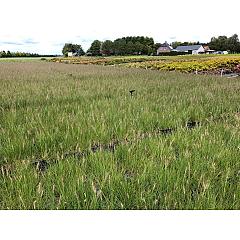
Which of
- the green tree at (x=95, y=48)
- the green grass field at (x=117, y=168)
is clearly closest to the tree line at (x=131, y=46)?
the green tree at (x=95, y=48)

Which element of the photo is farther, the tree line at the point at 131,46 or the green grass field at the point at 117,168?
the tree line at the point at 131,46

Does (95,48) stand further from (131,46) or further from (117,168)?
(117,168)

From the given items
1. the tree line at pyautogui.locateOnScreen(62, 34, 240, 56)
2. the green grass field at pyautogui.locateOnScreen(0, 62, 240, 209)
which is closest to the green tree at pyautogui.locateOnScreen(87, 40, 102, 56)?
the tree line at pyautogui.locateOnScreen(62, 34, 240, 56)

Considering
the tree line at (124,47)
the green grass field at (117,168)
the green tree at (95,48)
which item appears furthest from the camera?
the green tree at (95,48)

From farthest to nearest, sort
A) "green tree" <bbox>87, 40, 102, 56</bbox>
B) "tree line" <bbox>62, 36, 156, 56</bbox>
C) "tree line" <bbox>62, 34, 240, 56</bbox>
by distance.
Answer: "green tree" <bbox>87, 40, 102, 56</bbox> → "tree line" <bbox>62, 34, 240, 56</bbox> → "tree line" <bbox>62, 36, 156, 56</bbox>

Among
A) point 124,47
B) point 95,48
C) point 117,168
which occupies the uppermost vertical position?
point 95,48

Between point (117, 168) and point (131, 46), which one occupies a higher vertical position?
point (131, 46)

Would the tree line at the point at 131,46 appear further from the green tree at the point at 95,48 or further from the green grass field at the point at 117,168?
the green grass field at the point at 117,168

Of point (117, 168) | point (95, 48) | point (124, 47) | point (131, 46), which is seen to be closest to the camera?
point (117, 168)

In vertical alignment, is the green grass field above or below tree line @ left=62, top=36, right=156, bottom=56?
below

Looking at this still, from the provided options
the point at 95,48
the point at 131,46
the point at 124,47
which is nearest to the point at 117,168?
the point at 124,47

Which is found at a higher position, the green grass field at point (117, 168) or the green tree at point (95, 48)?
the green tree at point (95, 48)

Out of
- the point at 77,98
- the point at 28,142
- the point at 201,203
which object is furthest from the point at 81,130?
the point at 77,98

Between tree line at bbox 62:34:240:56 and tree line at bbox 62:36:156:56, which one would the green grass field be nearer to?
tree line at bbox 62:36:156:56
